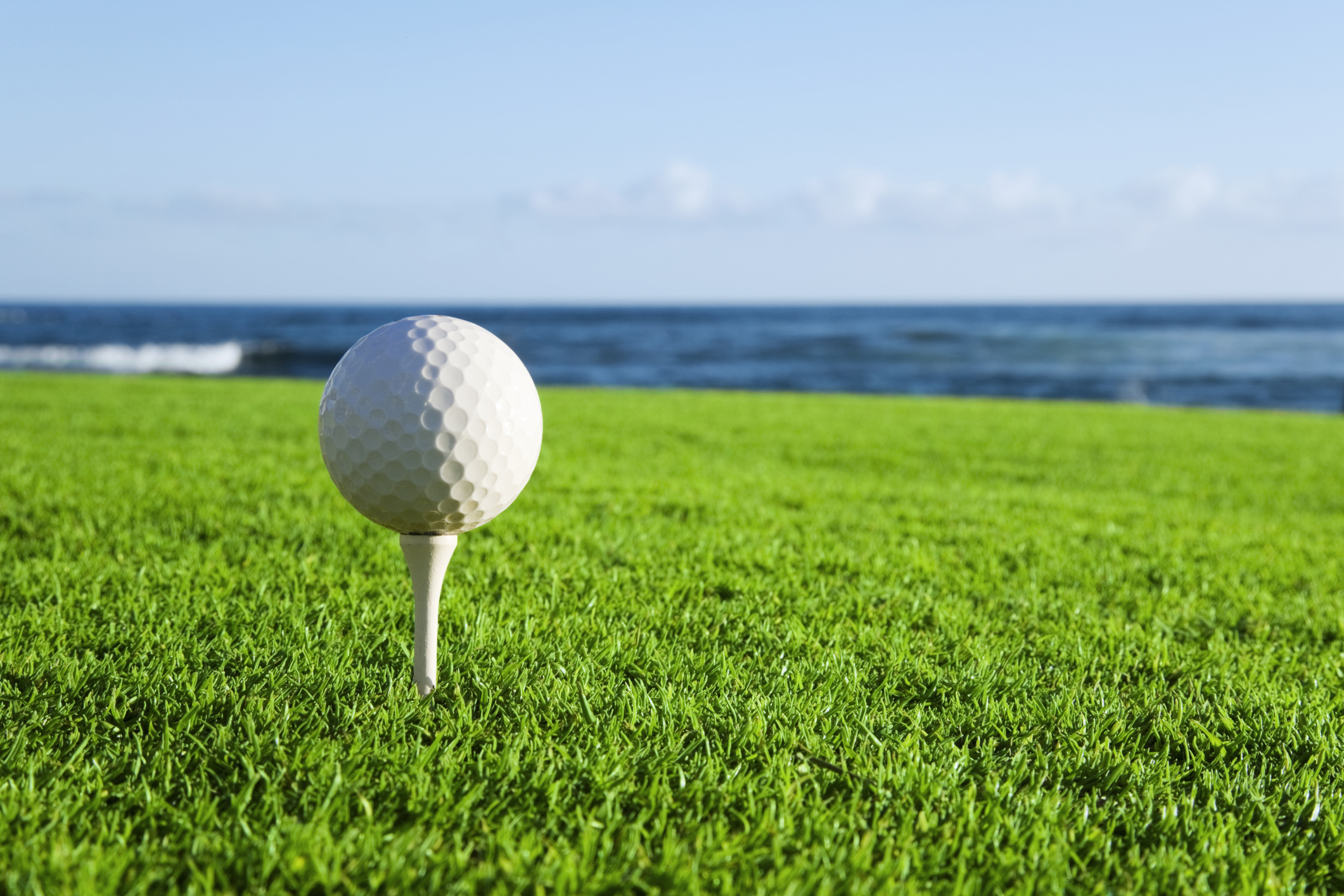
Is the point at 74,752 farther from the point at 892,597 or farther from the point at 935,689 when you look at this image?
the point at 892,597

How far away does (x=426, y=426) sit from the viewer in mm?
1792

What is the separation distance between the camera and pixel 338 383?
190 cm

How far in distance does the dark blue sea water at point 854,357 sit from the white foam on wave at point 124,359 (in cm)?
9

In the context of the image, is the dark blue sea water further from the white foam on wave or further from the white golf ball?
the white golf ball

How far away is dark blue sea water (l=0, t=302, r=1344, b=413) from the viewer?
2120 cm

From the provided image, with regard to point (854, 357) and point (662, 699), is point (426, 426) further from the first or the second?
point (854, 357)

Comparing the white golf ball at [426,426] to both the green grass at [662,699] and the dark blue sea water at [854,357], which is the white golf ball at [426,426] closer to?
the green grass at [662,699]

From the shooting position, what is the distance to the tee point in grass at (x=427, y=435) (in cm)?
181

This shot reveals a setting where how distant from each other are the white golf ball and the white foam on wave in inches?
1057

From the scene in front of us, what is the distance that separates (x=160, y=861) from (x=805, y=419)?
8300 mm

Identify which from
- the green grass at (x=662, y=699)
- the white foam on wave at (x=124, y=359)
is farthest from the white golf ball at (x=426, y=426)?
the white foam on wave at (x=124, y=359)

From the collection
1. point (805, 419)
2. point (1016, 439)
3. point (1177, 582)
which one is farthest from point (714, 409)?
point (1177, 582)

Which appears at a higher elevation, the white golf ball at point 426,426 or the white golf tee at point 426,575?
the white golf ball at point 426,426

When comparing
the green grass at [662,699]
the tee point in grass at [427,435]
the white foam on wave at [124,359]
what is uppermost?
the white foam on wave at [124,359]
